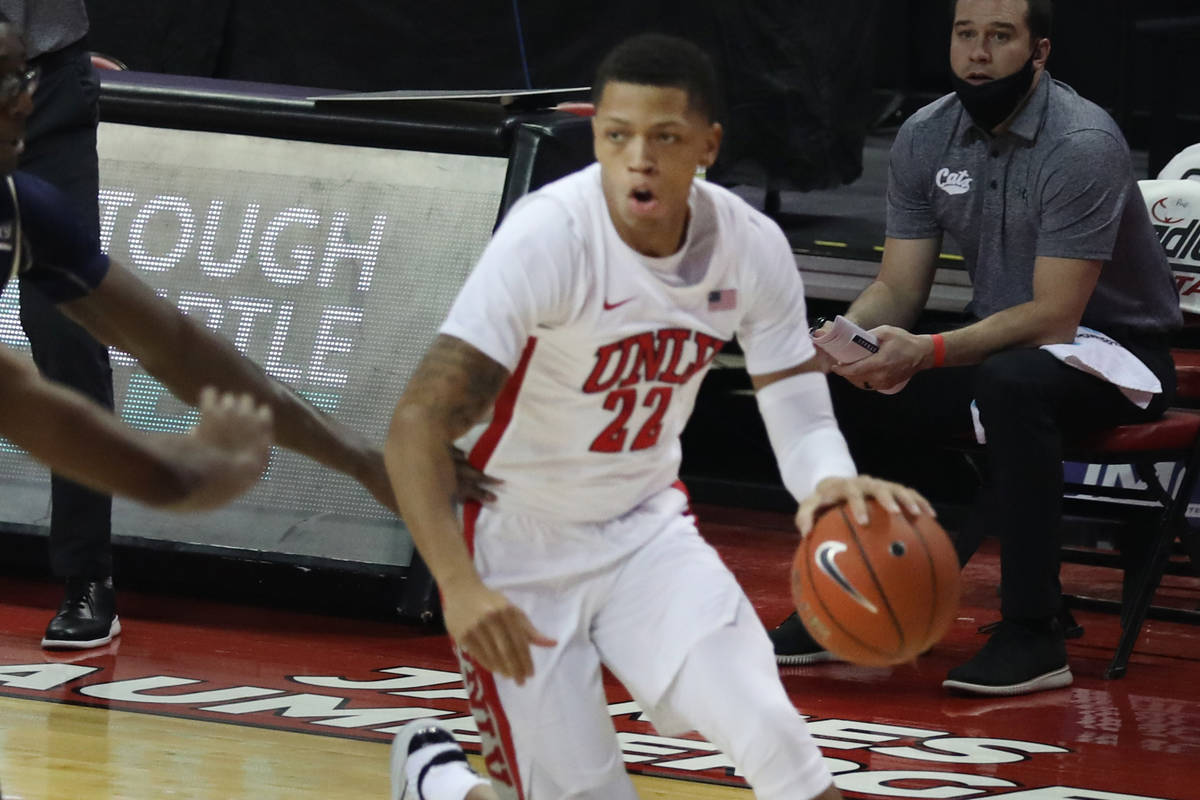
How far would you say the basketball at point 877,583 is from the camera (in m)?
3.08


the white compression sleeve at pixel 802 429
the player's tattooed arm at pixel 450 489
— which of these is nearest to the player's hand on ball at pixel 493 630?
the player's tattooed arm at pixel 450 489

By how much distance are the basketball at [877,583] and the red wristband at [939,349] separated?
1.82 meters

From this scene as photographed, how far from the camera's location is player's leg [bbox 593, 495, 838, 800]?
298cm

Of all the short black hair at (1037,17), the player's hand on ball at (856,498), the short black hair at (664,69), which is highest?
the short black hair at (1037,17)

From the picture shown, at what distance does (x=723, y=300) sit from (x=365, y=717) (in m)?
1.66

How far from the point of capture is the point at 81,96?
469 cm

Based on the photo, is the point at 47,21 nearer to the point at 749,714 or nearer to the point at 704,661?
the point at 704,661

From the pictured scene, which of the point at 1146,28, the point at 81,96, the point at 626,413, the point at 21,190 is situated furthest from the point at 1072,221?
the point at 1146,28

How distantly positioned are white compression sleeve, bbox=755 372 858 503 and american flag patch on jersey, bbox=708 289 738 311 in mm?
177

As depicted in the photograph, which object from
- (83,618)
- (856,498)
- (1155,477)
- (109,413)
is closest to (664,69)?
(856,498)

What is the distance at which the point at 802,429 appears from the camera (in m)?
3.30

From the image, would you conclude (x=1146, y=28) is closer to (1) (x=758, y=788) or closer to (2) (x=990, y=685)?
(2) (x=990, y=685)

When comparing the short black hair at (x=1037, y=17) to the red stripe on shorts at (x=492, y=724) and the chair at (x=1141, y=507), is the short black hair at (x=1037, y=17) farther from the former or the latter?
the red stripe on shorts at (x=492, y=724)

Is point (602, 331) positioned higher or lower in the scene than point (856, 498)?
higher
